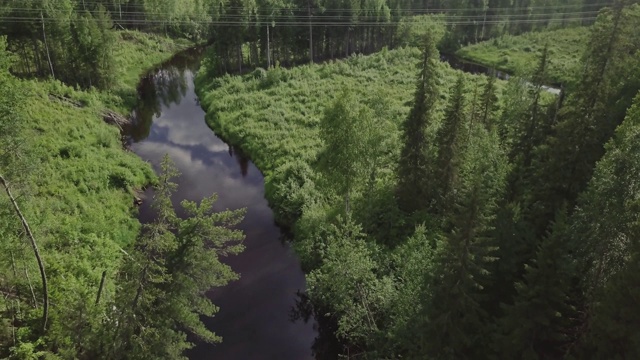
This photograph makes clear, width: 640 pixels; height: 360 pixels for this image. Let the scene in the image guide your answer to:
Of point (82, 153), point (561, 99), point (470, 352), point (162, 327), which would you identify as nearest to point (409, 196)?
point (561, 99)

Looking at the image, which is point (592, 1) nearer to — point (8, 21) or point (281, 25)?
point (281, 25)

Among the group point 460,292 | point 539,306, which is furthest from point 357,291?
point 539,306

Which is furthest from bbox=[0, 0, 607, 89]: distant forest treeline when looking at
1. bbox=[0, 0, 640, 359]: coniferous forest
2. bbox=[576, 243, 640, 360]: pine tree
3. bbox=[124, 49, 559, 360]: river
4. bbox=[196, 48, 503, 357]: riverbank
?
bbox=[576, 243, 640, 360]: pine tree

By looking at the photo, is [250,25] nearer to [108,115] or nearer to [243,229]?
[108,115]

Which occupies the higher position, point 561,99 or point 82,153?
point 561,99

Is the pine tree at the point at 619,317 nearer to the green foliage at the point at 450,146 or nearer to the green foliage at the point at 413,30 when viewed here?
the green foliage at the point at 450,146

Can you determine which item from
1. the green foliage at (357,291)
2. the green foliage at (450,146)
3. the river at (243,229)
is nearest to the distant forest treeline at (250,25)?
the river at (243,229)
